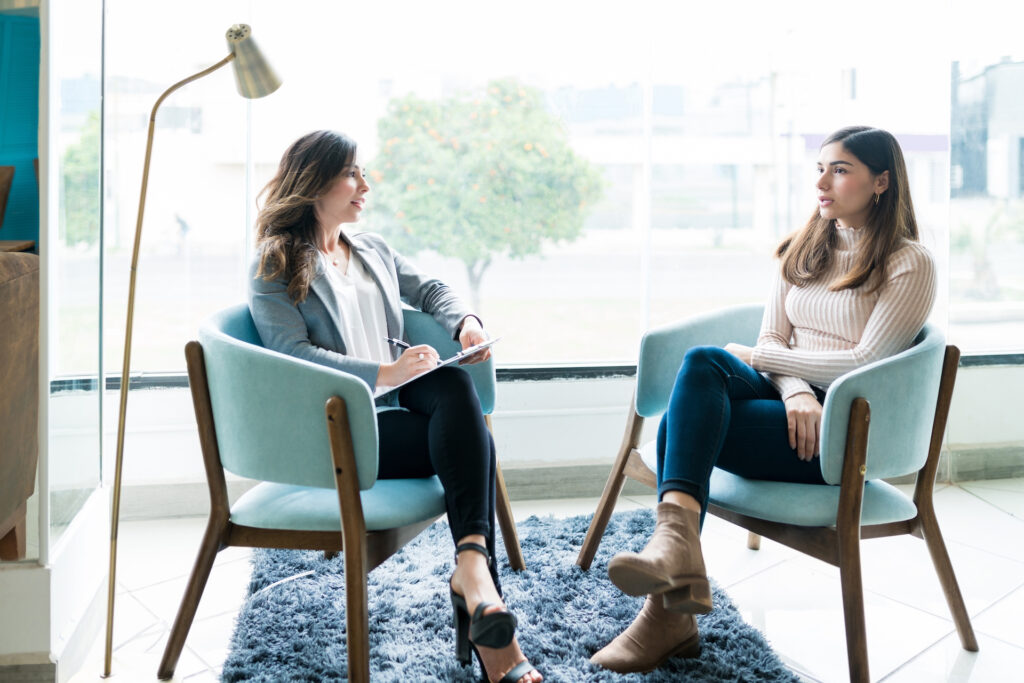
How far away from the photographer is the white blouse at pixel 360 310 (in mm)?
2215

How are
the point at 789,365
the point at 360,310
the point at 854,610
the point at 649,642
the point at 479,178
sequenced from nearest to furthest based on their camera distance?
the point at 854,610, the point at 649,642, the point at 789,365, the point at 360,310, the point at 479,178

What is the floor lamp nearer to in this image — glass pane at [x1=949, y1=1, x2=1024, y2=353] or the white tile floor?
the white tile floor

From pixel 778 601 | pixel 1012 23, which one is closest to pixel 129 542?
pixel 778 601

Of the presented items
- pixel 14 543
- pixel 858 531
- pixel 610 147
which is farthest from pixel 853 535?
pixel 610 147

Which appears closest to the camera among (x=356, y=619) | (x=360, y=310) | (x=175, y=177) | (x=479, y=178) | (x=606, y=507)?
(x=356, y=619)

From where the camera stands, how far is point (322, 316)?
2.16m

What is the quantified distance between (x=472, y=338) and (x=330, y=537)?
73 centimetres

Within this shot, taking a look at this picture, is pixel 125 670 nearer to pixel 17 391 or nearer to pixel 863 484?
pixel 17 391

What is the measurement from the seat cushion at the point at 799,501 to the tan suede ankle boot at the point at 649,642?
28cm

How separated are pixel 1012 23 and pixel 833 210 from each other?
1805mm

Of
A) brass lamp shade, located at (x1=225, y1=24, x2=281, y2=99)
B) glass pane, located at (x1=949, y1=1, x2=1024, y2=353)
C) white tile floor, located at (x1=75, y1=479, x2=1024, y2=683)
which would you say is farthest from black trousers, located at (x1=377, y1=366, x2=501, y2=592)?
glass pane, located at (x1=949, y1=1, x2=1024, y2=353)

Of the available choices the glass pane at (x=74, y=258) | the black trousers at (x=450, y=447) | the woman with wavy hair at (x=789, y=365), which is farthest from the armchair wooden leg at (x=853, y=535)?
the glass pane at (x=74, y=258)

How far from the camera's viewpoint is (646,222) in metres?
3.43

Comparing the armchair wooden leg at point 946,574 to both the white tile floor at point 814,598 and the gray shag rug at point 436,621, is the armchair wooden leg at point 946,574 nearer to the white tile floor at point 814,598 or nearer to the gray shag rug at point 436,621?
the white tile floor at point 814,598
